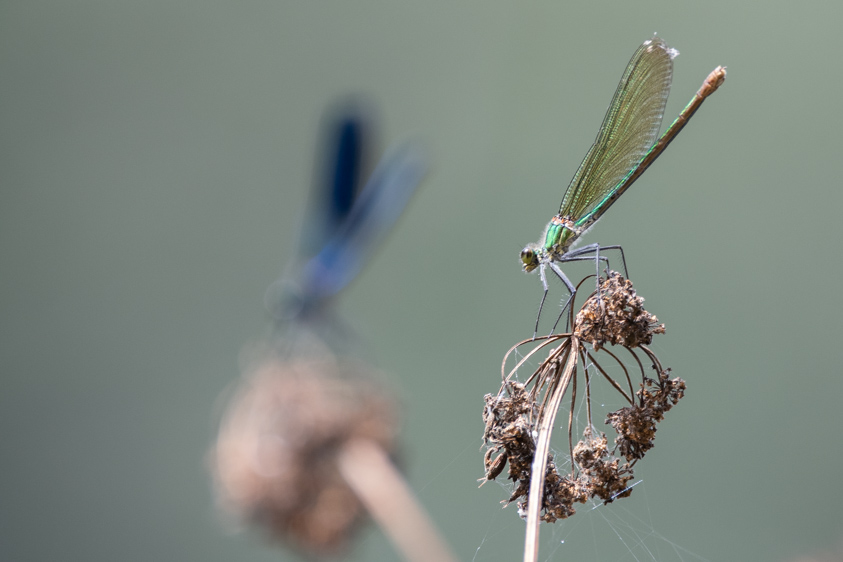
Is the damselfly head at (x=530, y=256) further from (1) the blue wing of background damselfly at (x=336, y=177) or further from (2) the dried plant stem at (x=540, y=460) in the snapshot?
(1) the blue wing of background damselfly at (x=336, y=177)

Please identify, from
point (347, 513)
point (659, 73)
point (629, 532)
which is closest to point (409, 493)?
point (347, 513)

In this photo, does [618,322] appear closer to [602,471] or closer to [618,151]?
[602,471]

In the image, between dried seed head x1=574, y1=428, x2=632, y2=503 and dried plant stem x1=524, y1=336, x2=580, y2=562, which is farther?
dried seed head x1=574, y1=428, x2=632, y2=503

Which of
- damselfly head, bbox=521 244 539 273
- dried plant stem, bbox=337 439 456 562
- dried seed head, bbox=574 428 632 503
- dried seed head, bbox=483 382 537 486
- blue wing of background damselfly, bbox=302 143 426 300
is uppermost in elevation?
blue wing of background damselfly, bbox=302 143 426 300

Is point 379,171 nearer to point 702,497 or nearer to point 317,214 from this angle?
point 317,214

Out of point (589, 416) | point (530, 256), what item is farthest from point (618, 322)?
point (530, 256)

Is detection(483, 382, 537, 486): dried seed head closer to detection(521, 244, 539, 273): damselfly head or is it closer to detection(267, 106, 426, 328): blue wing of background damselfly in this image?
detection(521, 244, 539, 273): damselfly head

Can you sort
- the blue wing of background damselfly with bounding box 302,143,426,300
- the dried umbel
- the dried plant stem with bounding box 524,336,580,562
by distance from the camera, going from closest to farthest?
the dried plant stem with bounding box 524,336,580,562 < the dried umbel < the blue wing of background damselfly with bounding box 302,143,426,300

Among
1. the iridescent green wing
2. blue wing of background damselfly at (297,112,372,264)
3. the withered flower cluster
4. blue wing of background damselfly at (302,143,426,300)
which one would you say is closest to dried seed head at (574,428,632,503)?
the withered flower cluster

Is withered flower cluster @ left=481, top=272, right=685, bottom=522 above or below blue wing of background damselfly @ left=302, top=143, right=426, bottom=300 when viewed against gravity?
below
